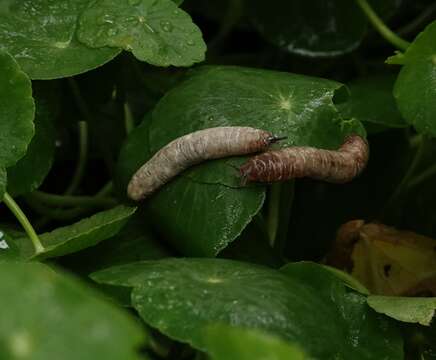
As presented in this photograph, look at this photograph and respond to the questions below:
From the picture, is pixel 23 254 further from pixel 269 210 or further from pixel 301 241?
pixel 301 241

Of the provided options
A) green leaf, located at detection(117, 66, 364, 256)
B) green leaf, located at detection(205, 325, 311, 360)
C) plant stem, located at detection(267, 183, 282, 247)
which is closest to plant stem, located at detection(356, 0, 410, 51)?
green leaf, located at detection(117, 66, 364, 256)

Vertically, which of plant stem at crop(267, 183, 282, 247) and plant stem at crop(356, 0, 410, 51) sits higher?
plant stem at crop(356, 0, 410, 51)

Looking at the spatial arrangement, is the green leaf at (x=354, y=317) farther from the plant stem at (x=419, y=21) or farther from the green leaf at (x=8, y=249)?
the plant stem at (x=419, y=21)

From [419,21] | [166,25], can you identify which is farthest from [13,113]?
[419,21]

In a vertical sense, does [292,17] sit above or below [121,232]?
above

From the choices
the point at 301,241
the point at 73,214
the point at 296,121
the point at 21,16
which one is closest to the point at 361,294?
the point at 296,121

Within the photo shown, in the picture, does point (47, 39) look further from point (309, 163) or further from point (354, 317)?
point (354, 317)

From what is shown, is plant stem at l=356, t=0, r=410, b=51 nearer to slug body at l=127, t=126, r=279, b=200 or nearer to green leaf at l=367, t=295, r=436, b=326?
slug body at l=127, t=126, r=279, b=200
